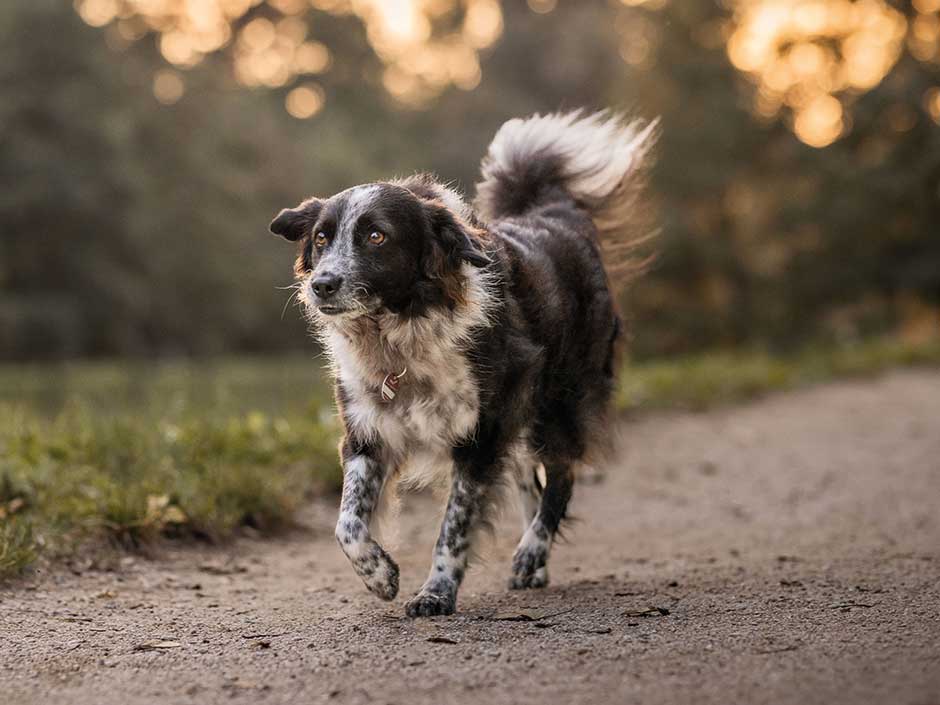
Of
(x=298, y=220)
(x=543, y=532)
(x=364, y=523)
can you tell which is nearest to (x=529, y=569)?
(x=543, y=532)

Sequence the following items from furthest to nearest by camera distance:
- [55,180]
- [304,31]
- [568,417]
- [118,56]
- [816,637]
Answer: [304,31]
[118,56]
[55,180]
[568,417]
[816,637]

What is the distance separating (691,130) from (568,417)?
1620 cm

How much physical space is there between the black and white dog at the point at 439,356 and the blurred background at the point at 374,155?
31.9ft

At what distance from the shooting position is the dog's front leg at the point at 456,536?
4.53 meters

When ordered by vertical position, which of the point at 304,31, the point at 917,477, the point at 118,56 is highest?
the point at 304,31

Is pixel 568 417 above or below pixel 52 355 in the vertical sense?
above

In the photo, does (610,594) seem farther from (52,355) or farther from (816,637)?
(52,355)

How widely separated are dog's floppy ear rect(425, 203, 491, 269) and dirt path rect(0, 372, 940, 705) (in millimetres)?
1353

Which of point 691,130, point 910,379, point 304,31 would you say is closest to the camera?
point 910,379

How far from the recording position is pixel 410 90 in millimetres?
43812

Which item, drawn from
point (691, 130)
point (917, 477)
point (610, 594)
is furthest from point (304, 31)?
point (610, 594)

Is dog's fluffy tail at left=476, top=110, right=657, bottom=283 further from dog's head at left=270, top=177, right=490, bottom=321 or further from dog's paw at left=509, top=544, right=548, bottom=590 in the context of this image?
dog's paw at left=509, top=544, right=548, bottom=590

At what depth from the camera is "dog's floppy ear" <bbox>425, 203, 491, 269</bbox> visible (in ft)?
14.9

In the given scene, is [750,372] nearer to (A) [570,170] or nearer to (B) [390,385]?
(A) [570,170]
